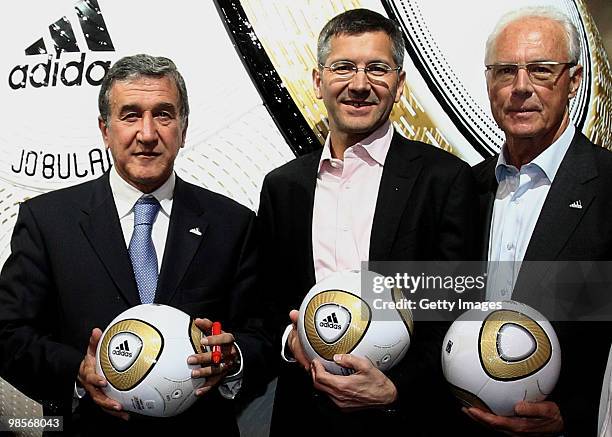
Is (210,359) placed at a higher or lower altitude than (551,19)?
lower

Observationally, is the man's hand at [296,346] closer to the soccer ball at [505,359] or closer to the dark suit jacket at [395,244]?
the dark suit jacket at [395,244]

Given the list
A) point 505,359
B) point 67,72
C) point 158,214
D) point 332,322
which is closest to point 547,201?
point 505,359

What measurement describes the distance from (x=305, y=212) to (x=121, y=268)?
0.58 meters

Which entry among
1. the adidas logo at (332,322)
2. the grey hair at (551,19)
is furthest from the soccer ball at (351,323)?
the grey hair at (551,19)

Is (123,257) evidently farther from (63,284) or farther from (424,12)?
(424,12)

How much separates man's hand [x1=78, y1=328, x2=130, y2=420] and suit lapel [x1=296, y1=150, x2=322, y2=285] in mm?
645

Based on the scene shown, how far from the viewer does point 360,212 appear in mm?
2438

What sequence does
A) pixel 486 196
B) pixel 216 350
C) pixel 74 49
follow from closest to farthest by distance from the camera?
pixel 216 350 < pixel 486 196 < pixel 74 49

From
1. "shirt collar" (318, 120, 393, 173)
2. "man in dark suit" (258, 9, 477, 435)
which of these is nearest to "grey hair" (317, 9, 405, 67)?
"man in dark suit" (258, 9, 477, 435)

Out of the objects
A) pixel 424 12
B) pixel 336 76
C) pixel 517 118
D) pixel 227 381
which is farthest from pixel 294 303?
pixel 424 12

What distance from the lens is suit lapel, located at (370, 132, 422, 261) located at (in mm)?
2354

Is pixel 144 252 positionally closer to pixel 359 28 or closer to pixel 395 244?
pixel 395 244

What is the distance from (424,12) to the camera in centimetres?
284

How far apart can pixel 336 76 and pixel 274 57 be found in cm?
46
